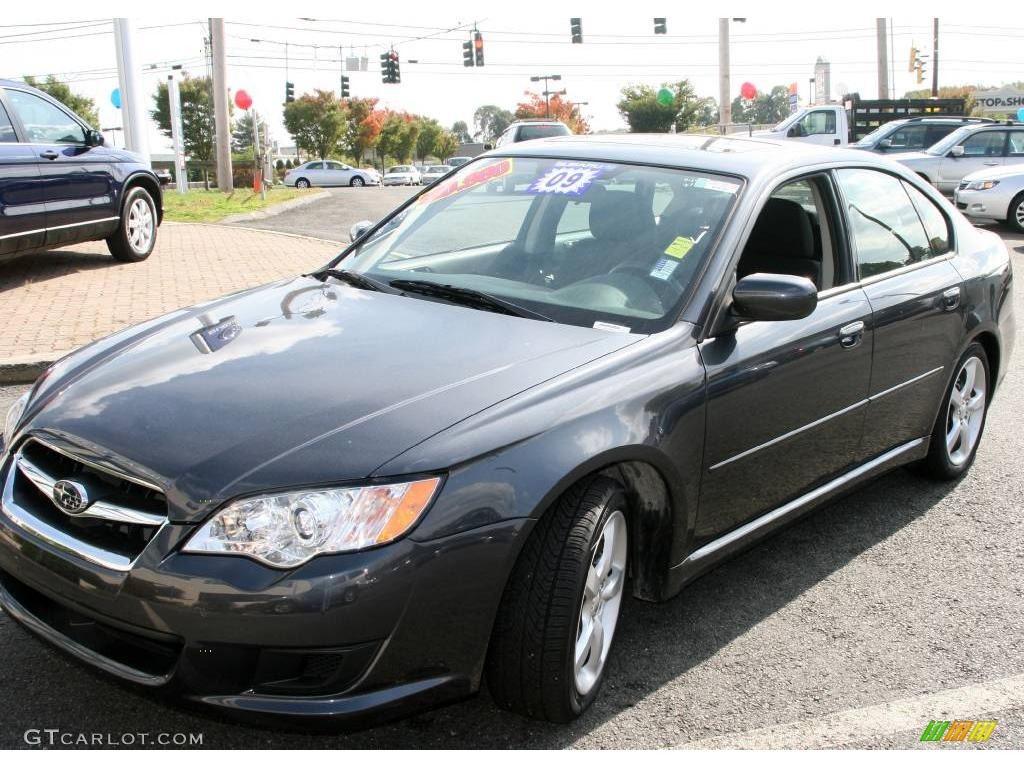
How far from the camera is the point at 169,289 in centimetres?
928

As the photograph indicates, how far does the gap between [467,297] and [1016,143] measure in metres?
19.0

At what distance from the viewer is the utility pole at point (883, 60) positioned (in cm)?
3919

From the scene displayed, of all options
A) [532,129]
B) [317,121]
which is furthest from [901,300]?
[317,121]

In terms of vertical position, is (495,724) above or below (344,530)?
below

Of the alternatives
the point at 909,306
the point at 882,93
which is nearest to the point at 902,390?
the point at 909,306

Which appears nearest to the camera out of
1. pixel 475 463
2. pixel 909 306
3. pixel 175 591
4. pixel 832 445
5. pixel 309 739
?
pixel 175 591

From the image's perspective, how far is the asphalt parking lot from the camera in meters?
2.89

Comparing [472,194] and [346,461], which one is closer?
[346,461]

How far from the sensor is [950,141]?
1978 centimetres

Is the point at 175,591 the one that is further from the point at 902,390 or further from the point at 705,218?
the point at 902,390

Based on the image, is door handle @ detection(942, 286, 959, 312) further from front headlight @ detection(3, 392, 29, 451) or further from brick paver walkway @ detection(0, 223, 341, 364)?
brick paver walkway @ detection(0, 223, 341, 364)

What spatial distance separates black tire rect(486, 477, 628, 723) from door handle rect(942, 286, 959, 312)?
2.45 m

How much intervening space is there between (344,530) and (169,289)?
24.4 ft

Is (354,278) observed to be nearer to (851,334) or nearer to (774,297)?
(774,297)
